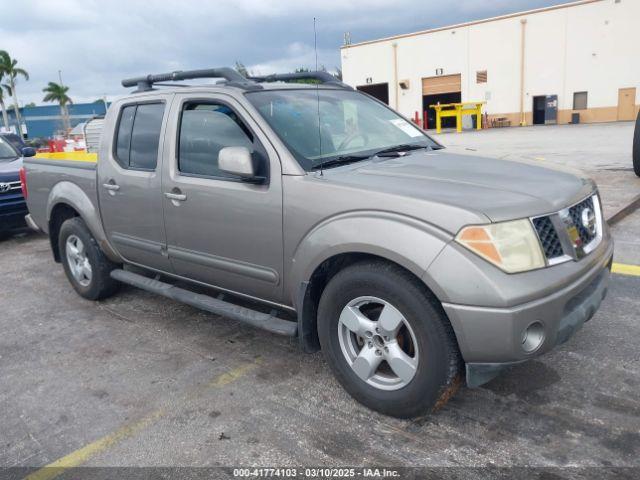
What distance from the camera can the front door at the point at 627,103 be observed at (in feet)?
108

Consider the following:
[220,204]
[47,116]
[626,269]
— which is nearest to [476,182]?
[220,204]

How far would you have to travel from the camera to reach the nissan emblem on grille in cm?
284

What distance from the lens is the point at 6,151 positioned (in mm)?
9094

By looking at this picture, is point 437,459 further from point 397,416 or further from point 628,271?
point 628,271

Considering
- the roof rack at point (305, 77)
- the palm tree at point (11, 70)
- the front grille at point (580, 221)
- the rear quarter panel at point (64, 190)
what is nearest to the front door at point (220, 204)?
the roof rack at point (305, 77)

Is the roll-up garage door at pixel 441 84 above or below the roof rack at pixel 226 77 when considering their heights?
above

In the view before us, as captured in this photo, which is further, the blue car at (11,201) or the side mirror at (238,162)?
the blue car at (11,201)

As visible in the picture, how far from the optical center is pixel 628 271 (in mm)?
4867

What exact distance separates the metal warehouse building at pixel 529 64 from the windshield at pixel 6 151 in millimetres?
33381

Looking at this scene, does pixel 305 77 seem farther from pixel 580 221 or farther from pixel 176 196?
pixel 580 221

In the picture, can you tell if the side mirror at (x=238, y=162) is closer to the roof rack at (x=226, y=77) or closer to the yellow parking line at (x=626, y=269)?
the roof rack at (x=226, y=77)

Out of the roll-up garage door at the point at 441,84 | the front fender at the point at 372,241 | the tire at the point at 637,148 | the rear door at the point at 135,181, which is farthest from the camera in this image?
the roll-up garage door at the point at 441,84

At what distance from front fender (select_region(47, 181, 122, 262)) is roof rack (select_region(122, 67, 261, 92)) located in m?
1.03

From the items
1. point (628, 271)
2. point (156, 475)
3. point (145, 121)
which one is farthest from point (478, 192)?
point (628, 271)
